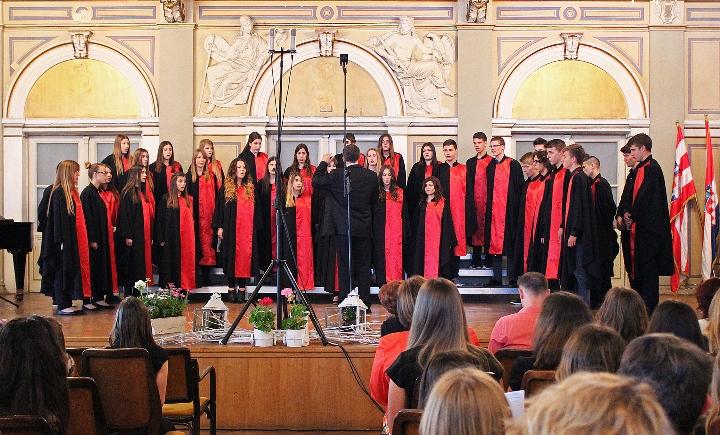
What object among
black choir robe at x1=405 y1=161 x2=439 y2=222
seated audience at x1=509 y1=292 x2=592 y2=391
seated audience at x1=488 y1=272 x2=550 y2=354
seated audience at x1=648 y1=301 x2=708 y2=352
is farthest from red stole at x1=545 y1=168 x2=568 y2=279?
seated audience at x1=648 y1=301 x2=708 y2=352

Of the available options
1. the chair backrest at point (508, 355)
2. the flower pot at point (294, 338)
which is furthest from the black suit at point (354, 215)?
the chair backrest at point (508, 355)

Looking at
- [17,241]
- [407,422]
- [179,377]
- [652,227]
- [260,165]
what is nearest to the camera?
[407,422]

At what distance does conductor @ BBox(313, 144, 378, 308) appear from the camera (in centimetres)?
909

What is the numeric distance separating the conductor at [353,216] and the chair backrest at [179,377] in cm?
391

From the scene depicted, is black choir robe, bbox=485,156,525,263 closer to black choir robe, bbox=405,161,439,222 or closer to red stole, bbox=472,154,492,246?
red stole, bbox=472,154,492,246

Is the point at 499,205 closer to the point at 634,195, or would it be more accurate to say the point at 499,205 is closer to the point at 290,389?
the point at 634,195

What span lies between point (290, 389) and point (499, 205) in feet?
15.0

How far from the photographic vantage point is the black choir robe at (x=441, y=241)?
9.79m

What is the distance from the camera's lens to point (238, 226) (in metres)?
10.1

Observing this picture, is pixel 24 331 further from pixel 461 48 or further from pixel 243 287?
pixel 461 48

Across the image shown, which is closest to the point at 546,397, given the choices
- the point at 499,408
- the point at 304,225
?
the point at 499,408

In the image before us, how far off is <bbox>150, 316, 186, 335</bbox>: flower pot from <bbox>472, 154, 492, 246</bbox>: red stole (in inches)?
176

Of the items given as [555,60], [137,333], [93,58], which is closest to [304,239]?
[93,58]

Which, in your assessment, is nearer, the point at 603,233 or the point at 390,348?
the point at 390,348
